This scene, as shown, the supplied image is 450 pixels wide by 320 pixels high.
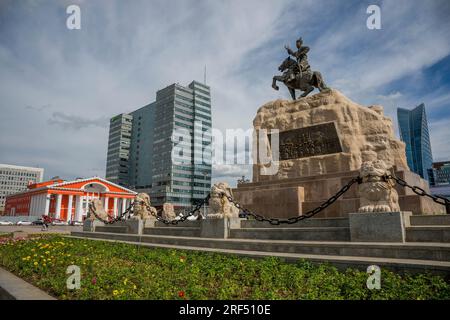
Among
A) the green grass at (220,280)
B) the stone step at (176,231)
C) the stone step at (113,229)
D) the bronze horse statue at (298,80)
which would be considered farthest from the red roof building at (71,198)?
the green grass at (220,280)

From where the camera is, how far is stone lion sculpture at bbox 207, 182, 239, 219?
31.2 feet

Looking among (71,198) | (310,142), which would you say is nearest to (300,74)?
(310,142)

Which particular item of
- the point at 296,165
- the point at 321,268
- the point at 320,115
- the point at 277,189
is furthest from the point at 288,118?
the point at 321,268

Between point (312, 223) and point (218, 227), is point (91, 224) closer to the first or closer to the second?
point (218, 227)

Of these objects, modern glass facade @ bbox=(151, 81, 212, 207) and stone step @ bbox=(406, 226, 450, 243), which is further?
modern glass facade @ bbox=(151, 81, 212, 207)

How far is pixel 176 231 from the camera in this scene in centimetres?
1062

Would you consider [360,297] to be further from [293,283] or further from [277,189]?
[277,189]

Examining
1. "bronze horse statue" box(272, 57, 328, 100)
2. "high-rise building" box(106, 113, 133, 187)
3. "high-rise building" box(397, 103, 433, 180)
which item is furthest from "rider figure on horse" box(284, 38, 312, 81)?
"high-rise building" box(397, 103, 433, 180)

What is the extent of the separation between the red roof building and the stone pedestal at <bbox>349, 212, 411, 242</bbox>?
58709 mm

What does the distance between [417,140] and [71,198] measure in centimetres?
11466

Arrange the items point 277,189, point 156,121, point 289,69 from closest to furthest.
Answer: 1. point 277,189
2. point 289,69
3. point 156,121

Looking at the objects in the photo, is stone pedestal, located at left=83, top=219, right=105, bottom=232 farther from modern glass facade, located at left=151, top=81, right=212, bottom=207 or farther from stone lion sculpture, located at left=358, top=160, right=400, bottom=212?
modern glass facade, located at left=151, top=81, right=212, bottom=207

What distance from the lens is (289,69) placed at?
1540 centimetres
